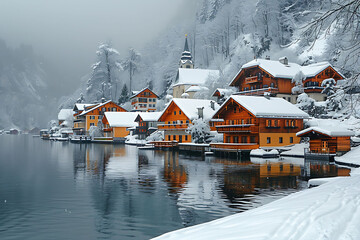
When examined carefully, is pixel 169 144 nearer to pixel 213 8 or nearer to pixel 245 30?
pixel 245 30

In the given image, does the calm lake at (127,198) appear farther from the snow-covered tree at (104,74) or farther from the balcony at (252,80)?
the snow-covered tree at (104,74)

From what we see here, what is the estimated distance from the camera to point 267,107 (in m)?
55.6

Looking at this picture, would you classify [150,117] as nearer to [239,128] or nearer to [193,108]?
[193,108]

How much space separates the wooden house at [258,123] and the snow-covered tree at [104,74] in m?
88.0

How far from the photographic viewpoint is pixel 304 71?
241 ft

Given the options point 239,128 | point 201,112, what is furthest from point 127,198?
point 201,112

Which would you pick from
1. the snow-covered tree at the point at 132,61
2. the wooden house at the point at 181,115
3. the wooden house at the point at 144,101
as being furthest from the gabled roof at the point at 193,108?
the snow-covered tree at the point at 132,61

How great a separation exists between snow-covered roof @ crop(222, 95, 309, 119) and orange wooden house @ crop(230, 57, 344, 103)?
13.1m

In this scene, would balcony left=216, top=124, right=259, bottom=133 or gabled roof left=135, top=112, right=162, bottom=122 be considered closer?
balcony left=216, top=124, right=259, bottom=133

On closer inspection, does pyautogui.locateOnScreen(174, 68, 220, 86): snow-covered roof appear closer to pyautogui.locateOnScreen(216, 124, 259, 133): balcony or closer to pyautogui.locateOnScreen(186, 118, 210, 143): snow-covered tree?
pyautogui.locateOnScreen(186, 118, 210, 143): snow-covered tree

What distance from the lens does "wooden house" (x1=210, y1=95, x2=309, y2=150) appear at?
5309 centimetres

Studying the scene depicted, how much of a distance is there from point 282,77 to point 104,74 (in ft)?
292

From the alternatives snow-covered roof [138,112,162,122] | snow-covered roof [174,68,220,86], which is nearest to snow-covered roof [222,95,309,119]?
snow-covered roof [138,112,162,122]

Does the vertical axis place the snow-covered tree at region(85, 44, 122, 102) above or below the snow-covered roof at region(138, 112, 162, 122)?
above
